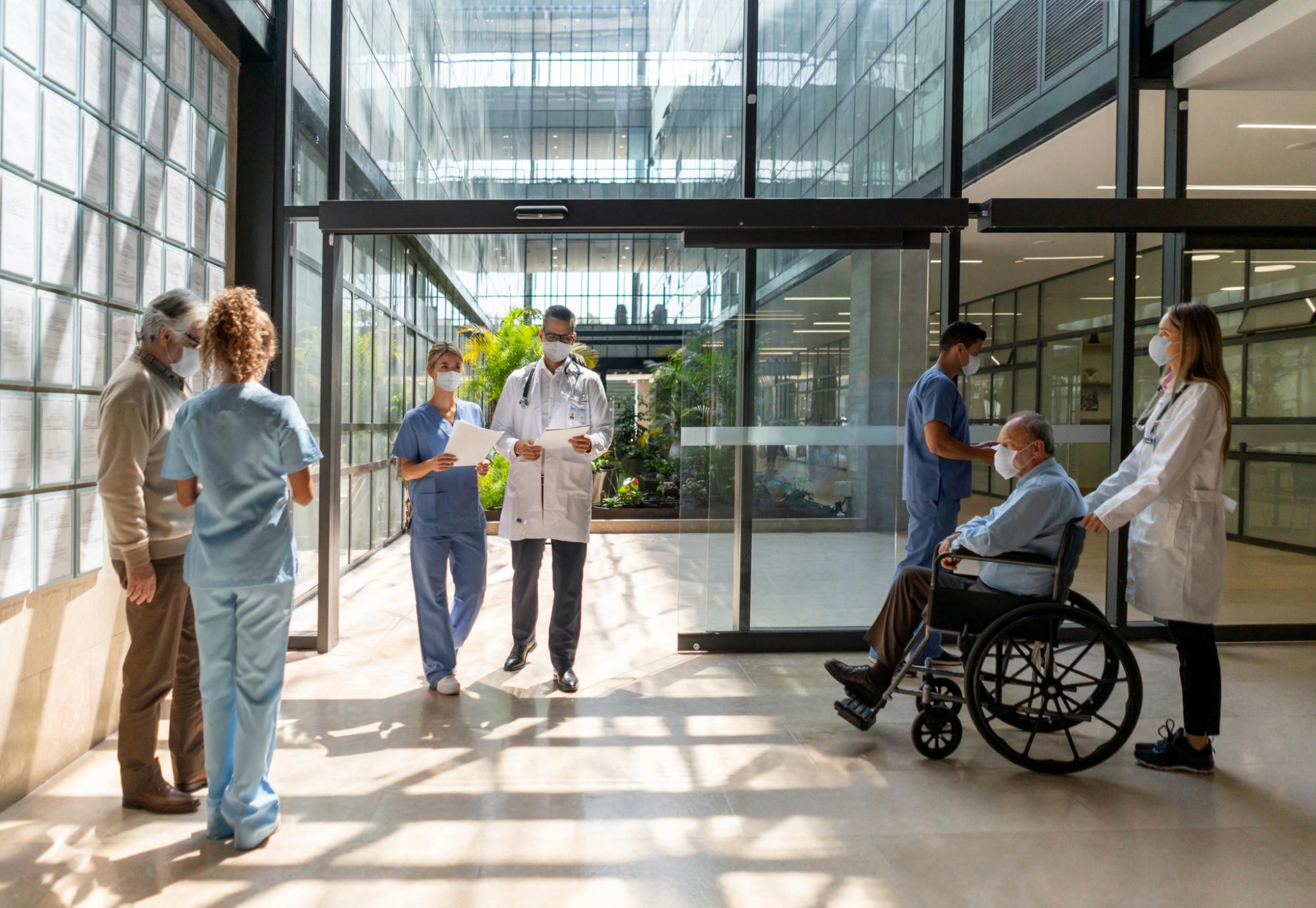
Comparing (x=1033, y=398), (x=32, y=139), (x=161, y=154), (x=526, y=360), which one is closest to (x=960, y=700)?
(x=32, y=139)

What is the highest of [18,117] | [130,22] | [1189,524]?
[130,22]

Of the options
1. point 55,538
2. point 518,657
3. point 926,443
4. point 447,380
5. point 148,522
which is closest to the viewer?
point 148,522

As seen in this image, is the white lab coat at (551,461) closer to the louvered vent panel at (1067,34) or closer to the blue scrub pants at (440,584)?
the blue scrub pants at (440,584)

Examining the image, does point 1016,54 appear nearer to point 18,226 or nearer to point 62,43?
point 62,43

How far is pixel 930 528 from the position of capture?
429 centimetres

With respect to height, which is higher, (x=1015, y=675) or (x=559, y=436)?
(x=559, y=436)

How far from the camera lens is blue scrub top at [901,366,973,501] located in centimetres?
420

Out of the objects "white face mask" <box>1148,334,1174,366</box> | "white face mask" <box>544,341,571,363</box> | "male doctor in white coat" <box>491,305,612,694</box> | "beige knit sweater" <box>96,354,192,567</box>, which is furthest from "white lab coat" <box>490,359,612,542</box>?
"white face mask" <box>1148,334,1174,366</box>

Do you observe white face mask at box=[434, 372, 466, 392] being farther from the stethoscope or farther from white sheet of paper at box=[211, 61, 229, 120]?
white sheet of paper at box=[211, 61, 229, 120]

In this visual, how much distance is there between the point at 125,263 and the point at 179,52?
110cm

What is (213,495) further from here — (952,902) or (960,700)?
(960,700)

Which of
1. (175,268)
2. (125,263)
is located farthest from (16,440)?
(175,268)

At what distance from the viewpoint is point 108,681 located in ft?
11.1

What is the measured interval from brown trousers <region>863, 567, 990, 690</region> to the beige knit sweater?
248 cm
